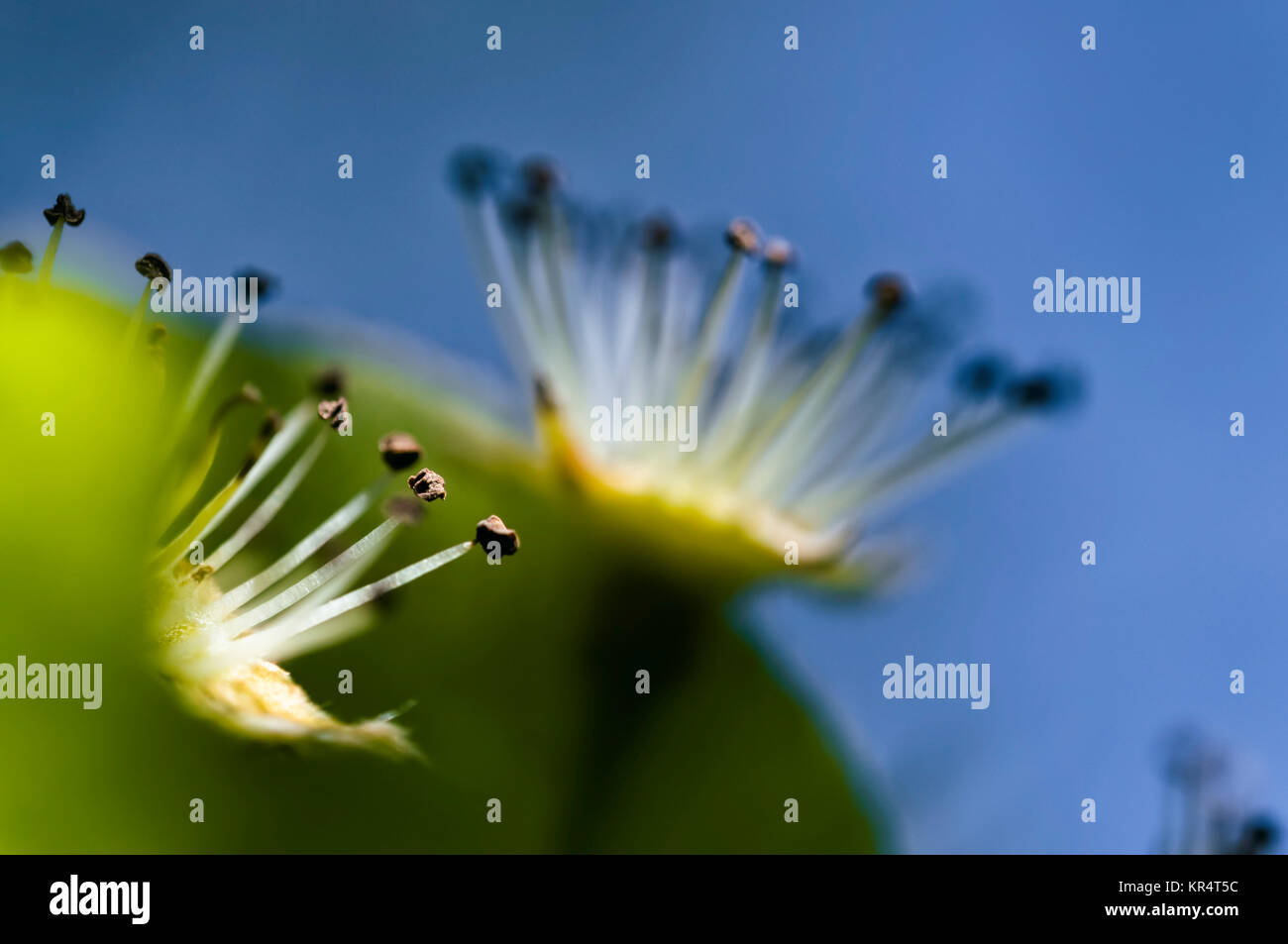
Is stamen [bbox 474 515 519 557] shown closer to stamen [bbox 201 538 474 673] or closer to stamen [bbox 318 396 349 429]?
stamen [bbox 201 538 474 673]

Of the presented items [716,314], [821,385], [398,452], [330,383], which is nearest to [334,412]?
[330,383]

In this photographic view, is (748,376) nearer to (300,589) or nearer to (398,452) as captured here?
(398,452)

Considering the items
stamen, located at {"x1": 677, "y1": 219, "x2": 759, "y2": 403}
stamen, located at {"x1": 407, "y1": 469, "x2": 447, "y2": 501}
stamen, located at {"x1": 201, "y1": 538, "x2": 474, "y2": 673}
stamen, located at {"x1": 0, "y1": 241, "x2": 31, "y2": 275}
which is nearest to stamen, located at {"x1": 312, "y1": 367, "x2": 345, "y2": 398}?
stamen, located at {"x1": 407, "y1": 469, "x2": 447, "y2": 501}

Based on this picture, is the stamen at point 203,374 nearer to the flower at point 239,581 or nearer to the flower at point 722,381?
the flower at point 239,581

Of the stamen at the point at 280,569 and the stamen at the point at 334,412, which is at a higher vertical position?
the stamen at the point at 334,412

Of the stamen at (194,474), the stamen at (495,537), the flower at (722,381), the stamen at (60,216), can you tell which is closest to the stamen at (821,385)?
the flower at (722,381)

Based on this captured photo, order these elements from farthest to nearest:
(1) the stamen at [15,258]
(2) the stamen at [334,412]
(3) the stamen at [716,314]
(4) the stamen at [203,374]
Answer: (3) the stamen at [716,314] < (2) the stamen at [334,412] < (4) the stamen at [203,374] < (1) the stamen at [15,258]
